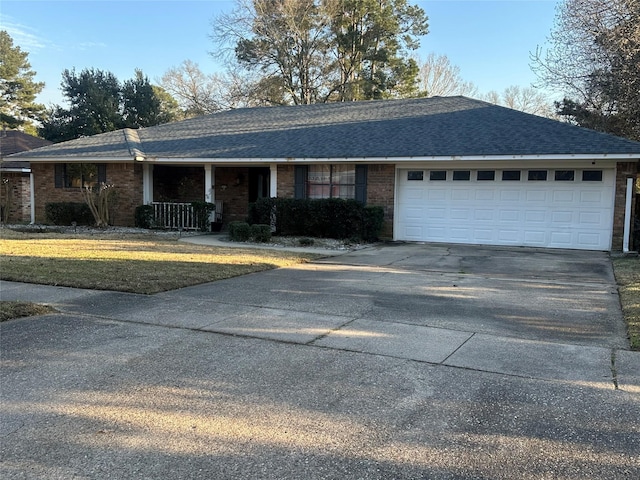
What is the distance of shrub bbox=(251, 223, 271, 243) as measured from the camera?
14.4m

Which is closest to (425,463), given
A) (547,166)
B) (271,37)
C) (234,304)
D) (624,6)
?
(234,304)

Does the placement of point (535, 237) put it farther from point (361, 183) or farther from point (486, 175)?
point (361, 183)

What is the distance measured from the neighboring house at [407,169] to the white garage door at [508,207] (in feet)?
0.09

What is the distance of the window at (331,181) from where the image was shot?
52.5 feet

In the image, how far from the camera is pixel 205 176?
1831 centimetres

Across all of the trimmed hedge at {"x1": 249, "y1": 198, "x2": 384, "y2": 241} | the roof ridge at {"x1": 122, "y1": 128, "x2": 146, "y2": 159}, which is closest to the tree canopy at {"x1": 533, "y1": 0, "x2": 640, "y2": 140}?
the trimmed hedge at {"x1": 249, "y1": 198, "x2": 384, "y2": 241}

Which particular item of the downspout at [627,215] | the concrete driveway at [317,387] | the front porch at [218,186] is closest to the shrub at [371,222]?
the front porch at [218,186]

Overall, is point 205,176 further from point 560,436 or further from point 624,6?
point 560,436

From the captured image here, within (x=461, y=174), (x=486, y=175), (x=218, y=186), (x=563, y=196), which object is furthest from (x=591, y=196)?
(x=218, y=186)

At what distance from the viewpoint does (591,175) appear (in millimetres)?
13508

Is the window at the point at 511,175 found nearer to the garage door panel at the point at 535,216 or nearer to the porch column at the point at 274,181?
the garage door panel at the point at 535,216

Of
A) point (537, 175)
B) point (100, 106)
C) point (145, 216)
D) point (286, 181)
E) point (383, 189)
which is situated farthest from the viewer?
point (100, 106)

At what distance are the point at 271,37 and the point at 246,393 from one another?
109ft

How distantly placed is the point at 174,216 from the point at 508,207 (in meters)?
10.9
